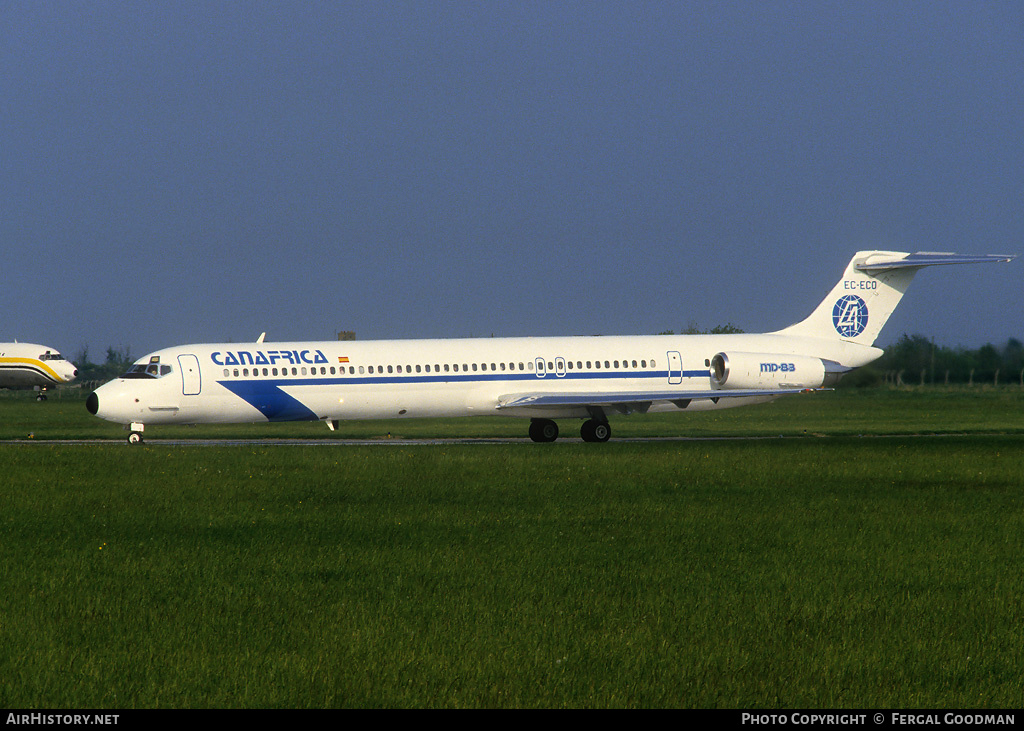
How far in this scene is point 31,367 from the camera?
75312mm

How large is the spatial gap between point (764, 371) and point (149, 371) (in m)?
17.6

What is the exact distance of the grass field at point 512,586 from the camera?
340 inches

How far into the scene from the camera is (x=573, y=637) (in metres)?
9.95

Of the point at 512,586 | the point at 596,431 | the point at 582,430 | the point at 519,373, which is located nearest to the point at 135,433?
the point at 519,373

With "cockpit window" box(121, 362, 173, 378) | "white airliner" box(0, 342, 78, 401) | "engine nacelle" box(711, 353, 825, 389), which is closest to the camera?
"cockpit window" box(121, 362, 173, 378)

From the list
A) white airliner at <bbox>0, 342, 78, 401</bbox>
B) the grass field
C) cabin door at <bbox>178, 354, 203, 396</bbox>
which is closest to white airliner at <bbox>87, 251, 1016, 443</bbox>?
cabin door at <bbox>178, 354, 203, 396</bbox>

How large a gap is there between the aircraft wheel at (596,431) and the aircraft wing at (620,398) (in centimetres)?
75

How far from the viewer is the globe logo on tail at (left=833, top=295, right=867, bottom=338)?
38.2 meters

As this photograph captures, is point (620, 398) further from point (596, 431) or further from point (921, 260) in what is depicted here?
point (921, 260)

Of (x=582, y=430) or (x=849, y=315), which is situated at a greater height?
(x=849, y=315)

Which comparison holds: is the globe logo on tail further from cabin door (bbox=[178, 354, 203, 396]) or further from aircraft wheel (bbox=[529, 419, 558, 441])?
cabin door (bbox=[178, 354, 203, 396])

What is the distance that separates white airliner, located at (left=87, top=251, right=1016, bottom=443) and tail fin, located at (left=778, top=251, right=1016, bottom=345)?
1.3 inches

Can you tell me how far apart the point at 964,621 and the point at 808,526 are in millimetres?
5657
